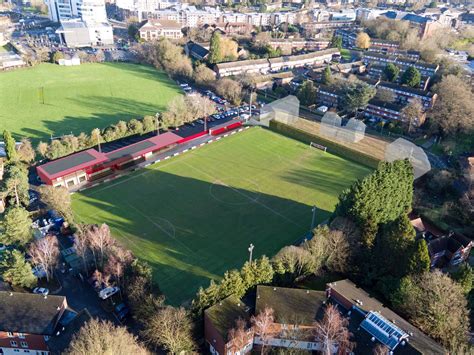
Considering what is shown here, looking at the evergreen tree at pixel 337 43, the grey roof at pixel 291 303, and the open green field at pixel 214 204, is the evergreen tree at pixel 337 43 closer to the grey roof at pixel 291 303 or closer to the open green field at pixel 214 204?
the open green field at pixel 214 204

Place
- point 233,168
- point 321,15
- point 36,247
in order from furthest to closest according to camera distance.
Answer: point 321,15, point 233,168, point 36,247

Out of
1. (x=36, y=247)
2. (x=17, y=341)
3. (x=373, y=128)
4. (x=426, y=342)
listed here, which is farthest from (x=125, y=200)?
(x=373, y=128)

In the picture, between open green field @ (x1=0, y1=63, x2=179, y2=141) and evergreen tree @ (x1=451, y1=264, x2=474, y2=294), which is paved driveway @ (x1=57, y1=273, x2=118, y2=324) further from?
open green field @ (x1=0, y1=63, x2=179, y2=141)

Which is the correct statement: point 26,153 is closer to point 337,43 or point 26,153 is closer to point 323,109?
point 323,109

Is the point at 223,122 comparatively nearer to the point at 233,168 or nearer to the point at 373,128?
the point at 233,168

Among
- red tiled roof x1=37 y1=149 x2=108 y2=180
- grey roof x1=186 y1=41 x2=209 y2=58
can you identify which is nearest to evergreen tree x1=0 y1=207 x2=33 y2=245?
red tiled roof x1=37 y1=149 x2=108 y2=180

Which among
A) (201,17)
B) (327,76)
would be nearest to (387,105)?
(327,76)

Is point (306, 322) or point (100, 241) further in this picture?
point (100, 241)
